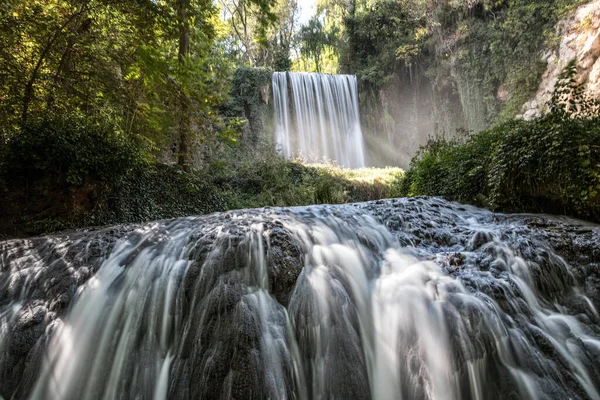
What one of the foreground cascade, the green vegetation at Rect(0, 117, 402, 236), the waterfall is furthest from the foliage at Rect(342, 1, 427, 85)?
the foreground cascade

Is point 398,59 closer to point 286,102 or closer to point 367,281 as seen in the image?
point 286,102

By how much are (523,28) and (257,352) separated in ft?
60.8

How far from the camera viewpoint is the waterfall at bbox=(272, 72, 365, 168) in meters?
20.8

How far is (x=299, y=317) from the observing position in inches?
102

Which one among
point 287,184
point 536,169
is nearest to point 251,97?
point 287,184

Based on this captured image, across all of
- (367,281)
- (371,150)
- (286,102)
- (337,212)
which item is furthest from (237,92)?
(367,281)

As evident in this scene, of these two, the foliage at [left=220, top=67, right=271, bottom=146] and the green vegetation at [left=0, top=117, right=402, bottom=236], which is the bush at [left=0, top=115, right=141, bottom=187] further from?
the foliage at [left=220, top=67, right=271, bottom=146]

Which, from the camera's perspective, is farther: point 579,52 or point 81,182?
point 579,52

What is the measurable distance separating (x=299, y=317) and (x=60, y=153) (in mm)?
5087

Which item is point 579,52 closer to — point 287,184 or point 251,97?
point 287,184

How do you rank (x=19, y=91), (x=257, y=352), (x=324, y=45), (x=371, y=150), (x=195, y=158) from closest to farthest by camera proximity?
(x=257, y=352)
(x=19, y=91)
(x=195, y=158)
(x=371, y=150)
(x=324, y=45)

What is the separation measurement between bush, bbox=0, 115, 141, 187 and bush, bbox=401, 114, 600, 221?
6582 mm

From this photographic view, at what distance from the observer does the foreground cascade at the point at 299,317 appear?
7.41ft

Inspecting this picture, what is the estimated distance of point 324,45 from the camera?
27.6 meters
